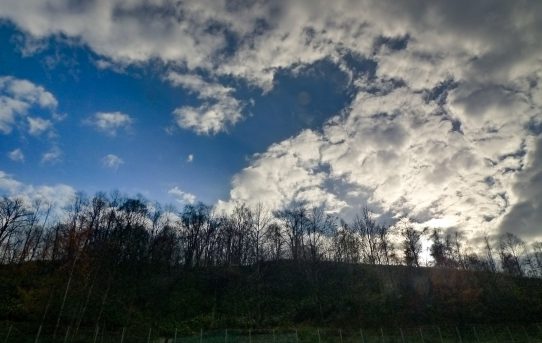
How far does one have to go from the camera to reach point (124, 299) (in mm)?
48469

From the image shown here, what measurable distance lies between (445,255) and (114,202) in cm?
6932

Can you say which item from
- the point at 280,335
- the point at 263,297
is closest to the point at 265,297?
the point at 263,297

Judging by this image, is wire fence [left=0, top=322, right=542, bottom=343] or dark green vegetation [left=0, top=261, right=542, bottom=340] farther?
dark green vegetation [left=0, top=261, right=542, bottom=340]

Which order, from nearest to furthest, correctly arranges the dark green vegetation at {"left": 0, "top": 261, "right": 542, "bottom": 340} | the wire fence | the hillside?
the wire fence
the hillside
the dark green vegetation at {"left": 0, "top": 261, "right": 542, "bottom": 340}

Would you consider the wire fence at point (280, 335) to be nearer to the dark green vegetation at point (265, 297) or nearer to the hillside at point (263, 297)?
the dark green vegetation at point (265, 297)

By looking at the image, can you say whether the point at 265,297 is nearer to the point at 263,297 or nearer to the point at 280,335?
the point at 263,297

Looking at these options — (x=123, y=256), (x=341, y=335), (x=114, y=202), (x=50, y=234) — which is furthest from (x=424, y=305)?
(x=50, y=234)

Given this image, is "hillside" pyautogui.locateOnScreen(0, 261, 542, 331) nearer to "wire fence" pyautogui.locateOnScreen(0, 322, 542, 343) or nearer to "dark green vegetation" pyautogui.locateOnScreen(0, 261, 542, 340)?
"dark green vegetation" pyautogui.locateOnScreen(0, 261, 542, 340)

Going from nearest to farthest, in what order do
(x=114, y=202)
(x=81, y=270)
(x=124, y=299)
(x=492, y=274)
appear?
(x=81, y=270)
(x=124, y=299)
(x=492, y=274)
(x=114, y=202)

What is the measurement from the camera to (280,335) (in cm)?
3566

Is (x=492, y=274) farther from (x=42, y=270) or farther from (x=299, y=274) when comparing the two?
(x=42, y=270)

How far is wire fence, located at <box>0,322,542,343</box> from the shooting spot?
103ft

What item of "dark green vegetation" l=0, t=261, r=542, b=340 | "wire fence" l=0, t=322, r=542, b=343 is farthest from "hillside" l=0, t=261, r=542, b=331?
"wire fence" l=0, t=322, r=542, b=343

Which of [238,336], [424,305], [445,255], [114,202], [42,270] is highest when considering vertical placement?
[114,202]
